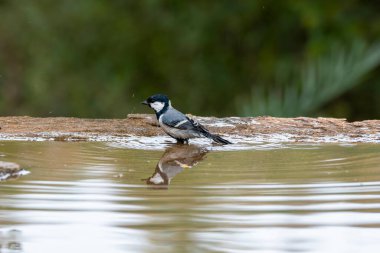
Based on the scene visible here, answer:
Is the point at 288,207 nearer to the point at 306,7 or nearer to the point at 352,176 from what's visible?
the point at 352,176

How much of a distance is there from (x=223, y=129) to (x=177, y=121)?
1.33 feet

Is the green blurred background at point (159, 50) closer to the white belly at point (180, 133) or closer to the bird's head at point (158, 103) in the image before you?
the bird's head at point (158, 103)

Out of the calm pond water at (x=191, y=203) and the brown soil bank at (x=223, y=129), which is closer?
the calm pond water at (x=191, y=203)

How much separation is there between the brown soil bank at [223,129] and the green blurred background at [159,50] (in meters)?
4.59

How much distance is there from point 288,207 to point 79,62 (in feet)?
30.3

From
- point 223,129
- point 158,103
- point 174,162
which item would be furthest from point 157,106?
point 174,162

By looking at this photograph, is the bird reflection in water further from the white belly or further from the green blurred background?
the green blurred background

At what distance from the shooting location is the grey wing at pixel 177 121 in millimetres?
6008

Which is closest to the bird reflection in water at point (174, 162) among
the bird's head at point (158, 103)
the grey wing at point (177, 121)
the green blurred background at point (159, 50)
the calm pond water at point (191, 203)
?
the calm pond water at point (191, 203)

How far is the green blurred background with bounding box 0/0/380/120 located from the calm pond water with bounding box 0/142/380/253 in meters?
6.36

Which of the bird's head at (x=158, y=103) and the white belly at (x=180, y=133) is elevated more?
the bird's head at (x=158, y=103)

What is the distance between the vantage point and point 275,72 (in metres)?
11.4

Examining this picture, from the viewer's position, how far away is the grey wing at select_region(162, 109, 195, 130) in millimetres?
6008

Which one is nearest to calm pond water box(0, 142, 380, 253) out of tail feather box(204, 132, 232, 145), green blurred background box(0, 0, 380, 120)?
tail feather box(204, 132, 232, 145)
